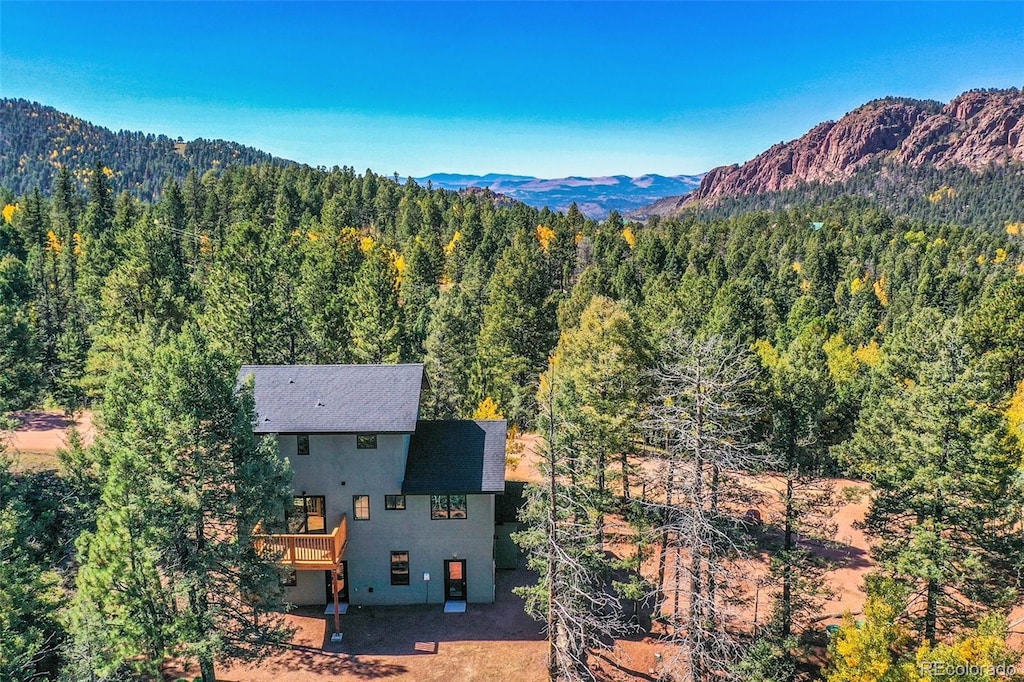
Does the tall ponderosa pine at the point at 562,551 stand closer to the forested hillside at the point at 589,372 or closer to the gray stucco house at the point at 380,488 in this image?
the forested hillside at the point at 589,372

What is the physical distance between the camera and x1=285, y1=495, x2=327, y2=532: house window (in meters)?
23.6

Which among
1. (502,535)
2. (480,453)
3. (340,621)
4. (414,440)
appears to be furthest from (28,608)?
(502,535)

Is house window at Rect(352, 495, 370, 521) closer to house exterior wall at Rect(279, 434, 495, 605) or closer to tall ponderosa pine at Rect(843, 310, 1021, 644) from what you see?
house exterior wall at Rect(279, 434, 495, 605)

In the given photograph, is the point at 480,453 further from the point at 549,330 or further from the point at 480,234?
the point at 480,234

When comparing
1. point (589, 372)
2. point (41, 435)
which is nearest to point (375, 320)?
point (589, 372)

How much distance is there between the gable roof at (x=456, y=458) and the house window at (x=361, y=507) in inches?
68.7

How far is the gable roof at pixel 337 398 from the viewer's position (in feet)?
74.2

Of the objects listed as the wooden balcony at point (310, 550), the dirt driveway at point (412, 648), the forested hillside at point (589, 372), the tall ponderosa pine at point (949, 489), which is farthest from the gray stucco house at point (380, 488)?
the tall ponderosa pine at point (949, 489)

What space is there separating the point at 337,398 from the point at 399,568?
751 cm

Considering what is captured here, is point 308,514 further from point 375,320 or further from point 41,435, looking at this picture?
point 41,435

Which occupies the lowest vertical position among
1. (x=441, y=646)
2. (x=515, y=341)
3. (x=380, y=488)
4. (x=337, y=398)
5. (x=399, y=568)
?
(x=441, y=646)

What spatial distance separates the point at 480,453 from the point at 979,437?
16.9 metres

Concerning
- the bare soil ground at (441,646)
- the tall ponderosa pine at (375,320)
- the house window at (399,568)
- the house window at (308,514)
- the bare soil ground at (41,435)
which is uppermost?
the tall ponderosa pine at (375,320)

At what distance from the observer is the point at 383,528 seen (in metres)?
23.8
